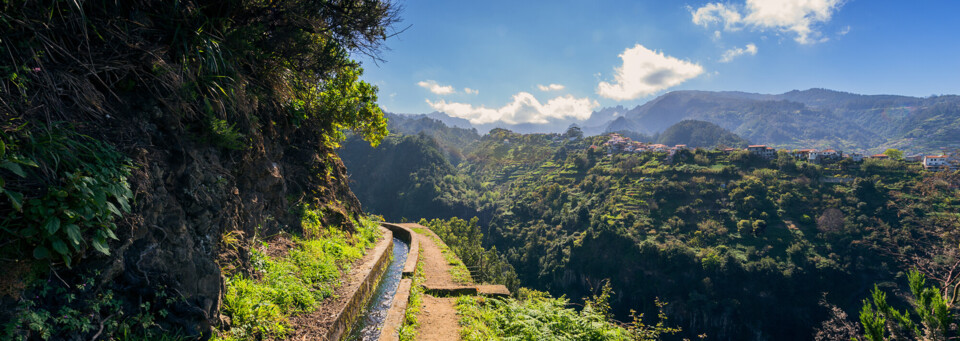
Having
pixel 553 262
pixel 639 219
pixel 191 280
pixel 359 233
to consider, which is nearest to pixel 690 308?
pixel 639 219

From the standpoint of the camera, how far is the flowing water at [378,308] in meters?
5.84

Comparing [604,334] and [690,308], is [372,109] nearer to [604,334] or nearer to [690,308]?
[604,334]

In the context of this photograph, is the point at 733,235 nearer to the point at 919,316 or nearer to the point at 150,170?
the point at 919,316

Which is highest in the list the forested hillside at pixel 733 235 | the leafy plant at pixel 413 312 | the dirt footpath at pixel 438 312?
the leafy plant at pixel 413 312

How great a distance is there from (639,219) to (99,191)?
225ft

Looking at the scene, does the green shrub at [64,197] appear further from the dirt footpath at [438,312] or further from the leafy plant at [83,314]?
the dirt footpath at [438,312]

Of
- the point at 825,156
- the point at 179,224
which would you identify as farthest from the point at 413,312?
the point at 825,156

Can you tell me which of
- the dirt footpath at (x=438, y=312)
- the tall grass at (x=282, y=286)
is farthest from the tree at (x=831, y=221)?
the tall grass at (x=282, y=286)

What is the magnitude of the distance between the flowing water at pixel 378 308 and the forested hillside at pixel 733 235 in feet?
119

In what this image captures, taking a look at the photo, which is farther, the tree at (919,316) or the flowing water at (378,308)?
the flowing water at (378,308)

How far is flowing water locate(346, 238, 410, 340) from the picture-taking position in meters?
5.84

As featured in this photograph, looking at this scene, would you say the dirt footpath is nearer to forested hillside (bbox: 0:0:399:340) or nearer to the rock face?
forested hillside (bbox: 0:0:399:340)

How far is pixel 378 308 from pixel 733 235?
67376 mm

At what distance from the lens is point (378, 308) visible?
23.1 feet
